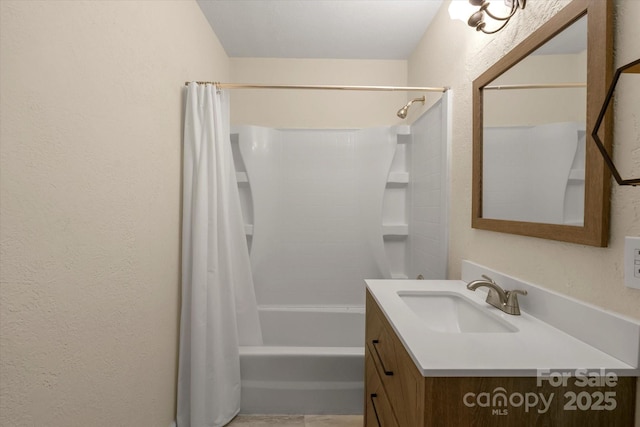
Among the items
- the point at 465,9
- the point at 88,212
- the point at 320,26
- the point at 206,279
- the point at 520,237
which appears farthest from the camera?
the point at 320,26

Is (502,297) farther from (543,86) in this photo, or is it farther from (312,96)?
(312,96)

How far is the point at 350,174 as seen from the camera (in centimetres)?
299

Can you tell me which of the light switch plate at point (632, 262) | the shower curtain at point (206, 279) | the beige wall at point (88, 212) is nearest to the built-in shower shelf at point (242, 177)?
the shower curtain at point (206, 279)

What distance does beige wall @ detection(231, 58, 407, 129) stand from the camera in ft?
10.2

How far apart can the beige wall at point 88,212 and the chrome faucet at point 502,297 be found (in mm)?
1295

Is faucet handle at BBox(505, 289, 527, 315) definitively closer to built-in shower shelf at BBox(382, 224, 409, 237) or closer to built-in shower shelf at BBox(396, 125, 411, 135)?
built-in shower shelf at BBox(382, 224, 409, 237)

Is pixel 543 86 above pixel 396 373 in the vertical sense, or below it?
above

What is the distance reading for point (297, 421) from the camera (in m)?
2.02

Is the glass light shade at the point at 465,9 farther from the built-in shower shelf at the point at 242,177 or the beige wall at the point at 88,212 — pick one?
the built-in shower shelf at the point at 242,177

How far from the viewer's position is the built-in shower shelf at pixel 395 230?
9.57ft

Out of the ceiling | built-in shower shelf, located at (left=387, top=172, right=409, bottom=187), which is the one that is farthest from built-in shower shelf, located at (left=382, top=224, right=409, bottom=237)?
the ceiling

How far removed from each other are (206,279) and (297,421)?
961 mm

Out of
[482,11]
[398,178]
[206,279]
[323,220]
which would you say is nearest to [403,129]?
[398,178]

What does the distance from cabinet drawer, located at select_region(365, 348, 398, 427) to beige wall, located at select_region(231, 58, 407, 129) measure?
2120mm
